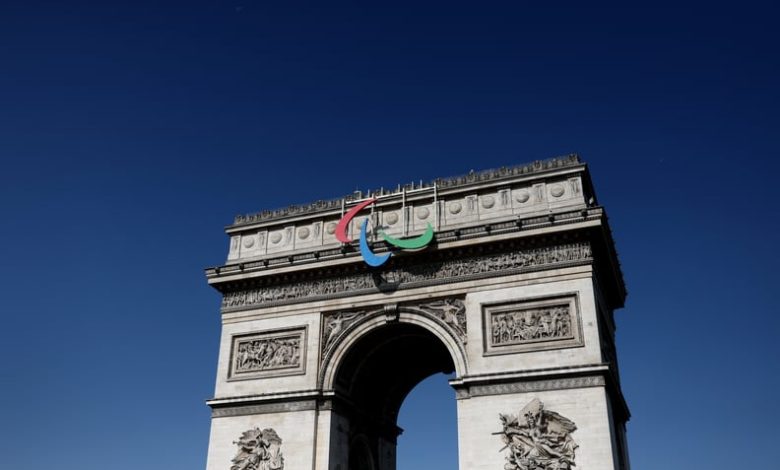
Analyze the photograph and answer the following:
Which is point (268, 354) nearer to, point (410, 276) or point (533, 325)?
point (410, 276)

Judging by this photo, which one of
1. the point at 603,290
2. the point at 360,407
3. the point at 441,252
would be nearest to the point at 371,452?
the point at 360,407

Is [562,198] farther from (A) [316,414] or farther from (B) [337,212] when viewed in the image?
(A) [316,414]

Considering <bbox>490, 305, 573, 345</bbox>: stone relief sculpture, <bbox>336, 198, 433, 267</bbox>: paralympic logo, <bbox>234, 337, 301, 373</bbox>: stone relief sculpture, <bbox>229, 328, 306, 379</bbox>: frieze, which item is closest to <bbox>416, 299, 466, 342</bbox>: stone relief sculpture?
<bbox>490, 305, 573, 345</bbox>: stone relief sculpture

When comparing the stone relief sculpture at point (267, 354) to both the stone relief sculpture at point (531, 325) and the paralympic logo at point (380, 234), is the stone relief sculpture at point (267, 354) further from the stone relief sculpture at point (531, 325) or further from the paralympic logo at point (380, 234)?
the stone relief sculpture at point (531, 325)

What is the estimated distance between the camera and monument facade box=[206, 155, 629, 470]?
20516mm

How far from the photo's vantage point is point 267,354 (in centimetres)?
2420

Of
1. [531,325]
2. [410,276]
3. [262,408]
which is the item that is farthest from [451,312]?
[262,408]

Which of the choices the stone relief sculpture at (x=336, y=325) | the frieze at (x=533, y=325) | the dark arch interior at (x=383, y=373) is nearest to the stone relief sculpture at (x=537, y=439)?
the frieze at (x=533, y=325)

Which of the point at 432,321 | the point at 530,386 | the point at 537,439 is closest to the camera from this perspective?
the point at 537,439

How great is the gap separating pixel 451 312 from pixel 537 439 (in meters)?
4.62

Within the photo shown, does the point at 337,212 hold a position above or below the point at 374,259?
above

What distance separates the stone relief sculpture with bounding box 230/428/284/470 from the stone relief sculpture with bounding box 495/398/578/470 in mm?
6932

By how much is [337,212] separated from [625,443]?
12.1 metres

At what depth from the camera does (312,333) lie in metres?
23.9
